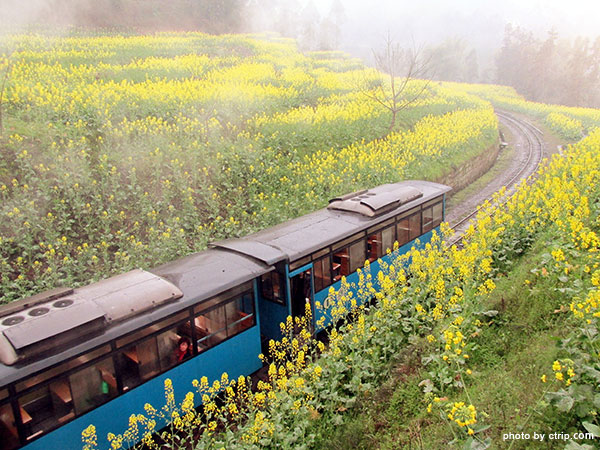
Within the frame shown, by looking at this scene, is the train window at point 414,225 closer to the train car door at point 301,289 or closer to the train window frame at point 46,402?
the train car door at point 301,289

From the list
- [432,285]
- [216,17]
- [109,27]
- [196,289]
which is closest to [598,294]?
[432,285]

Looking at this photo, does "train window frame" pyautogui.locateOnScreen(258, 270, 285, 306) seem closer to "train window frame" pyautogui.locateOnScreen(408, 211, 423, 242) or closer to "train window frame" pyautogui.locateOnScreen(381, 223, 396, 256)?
"train window frame" pyautogui.locateOnScreen(381, 223, 396, 256)

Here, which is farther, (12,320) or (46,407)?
(12,320)

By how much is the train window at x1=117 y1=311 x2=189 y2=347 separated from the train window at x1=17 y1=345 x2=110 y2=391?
269 millimetres

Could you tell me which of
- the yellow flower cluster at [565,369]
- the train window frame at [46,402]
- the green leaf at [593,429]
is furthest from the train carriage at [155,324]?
the green leaf at [593,429]

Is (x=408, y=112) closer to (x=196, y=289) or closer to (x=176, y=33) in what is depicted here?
(x=176, y=33)

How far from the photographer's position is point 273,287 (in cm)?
992

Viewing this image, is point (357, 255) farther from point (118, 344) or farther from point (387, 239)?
point (118, 344)

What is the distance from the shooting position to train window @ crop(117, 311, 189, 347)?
7023mm

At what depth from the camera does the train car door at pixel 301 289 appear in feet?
32.3

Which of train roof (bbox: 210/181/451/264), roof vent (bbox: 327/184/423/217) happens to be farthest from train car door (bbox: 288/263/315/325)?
roof vent (bbox: 327/184/423/217)

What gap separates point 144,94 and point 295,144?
7.27 metres

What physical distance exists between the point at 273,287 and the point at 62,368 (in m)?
4.56

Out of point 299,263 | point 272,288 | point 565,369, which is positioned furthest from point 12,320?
point 565,369
